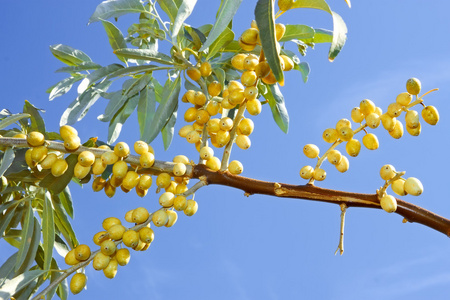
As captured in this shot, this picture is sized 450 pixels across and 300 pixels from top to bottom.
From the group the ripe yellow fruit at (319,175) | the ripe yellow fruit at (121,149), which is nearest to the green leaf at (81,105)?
the ripe yellow fruit at (121,149)

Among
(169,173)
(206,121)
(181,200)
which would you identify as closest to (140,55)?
(206,121)

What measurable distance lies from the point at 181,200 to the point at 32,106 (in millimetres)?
732

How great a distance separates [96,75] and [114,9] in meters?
0.31

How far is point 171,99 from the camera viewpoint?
215 centimetres

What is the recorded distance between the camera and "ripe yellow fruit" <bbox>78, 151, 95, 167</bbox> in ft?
5.73

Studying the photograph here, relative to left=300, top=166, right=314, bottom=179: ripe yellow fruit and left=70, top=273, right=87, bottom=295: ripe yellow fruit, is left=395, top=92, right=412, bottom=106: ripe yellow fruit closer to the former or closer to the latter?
left=300, top=166, right=314, bottom=179: ripe yellow fruit

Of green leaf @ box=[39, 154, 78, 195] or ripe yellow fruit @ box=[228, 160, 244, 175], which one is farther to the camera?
green leaf @ box=[39, 154, 78, 195]

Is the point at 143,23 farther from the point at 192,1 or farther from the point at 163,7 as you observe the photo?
the point at 192,1

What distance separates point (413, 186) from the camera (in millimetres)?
1531

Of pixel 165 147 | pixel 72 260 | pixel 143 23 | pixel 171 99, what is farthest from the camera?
pixel 165 147

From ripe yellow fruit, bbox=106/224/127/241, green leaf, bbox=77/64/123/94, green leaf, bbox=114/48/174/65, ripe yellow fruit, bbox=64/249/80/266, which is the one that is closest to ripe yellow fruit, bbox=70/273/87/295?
ripe yellow fruit, bbox=64/249/80/266

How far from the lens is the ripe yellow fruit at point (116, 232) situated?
1716 mm

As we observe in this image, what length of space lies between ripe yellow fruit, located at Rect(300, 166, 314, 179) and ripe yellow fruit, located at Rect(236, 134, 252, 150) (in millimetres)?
234

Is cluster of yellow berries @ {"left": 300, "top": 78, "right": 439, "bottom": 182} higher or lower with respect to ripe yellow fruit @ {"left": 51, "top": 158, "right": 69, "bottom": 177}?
higher
